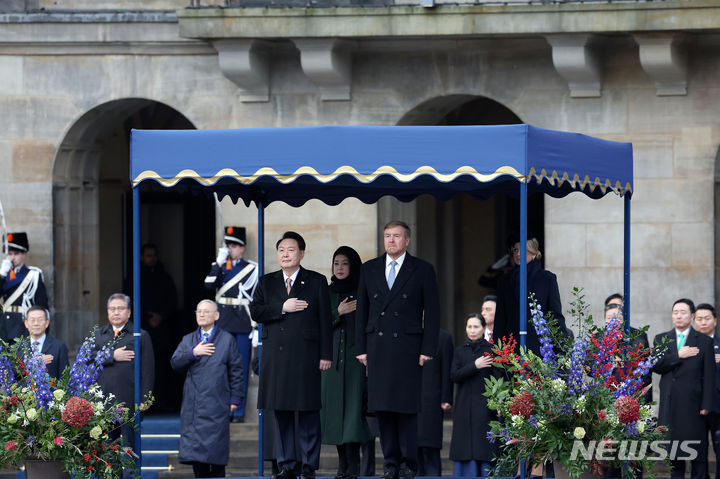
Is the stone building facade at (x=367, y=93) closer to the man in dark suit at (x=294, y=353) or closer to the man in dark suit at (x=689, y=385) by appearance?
the man in dark suit at (x=689, y=385)

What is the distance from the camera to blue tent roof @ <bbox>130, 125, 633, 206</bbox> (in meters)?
11.4

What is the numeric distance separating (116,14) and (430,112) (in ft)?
11.5

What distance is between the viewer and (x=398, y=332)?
11.9 meters

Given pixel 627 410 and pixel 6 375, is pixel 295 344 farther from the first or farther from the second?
pixel 627 410

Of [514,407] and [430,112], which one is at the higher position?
[430,112]

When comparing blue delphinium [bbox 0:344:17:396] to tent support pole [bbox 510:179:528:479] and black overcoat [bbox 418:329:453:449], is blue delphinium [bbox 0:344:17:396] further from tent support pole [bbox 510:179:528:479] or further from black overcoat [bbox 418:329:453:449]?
black overcoat [bbox 418:329:453:449]

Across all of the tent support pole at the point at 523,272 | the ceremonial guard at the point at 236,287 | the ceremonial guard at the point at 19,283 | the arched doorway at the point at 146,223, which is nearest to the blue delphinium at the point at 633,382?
the tent support pole at the point at 523,272

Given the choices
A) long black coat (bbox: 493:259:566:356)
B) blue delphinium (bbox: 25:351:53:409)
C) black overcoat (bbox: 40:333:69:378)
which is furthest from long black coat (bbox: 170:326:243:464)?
long black coat (bbox: 493:259:566:356)

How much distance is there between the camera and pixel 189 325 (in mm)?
19844

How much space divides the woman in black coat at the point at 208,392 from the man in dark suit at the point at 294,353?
1405 mm

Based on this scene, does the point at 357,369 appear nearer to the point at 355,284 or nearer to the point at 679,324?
the point at 355,284

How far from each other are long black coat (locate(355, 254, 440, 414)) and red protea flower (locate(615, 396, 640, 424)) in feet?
5.00

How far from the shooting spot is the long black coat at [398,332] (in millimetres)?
11828

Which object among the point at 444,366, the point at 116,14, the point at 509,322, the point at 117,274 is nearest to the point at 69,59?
the point at 116,14
